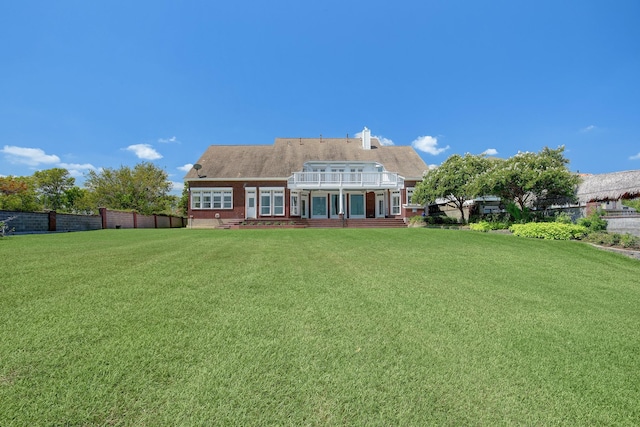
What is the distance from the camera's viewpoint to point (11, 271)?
4828 mm

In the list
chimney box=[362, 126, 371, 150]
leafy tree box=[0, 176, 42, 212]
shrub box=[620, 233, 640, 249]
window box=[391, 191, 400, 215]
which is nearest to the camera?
shrub box=[620, 233, 640, 249]

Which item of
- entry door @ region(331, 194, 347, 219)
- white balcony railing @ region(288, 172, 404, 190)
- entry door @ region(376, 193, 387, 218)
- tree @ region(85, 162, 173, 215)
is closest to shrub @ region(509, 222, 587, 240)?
white balcony railing @ region(288, 172, 404, 190)

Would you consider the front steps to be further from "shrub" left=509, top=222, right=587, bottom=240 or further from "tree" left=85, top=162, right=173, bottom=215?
"tree" left=85, top=162, right=173, bottom=215

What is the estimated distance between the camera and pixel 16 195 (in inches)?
1182

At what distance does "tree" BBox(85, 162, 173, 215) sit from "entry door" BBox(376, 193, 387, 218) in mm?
24044

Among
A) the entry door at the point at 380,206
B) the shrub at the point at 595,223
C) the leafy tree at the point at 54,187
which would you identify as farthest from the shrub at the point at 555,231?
the leafy tree at the point at 54,187

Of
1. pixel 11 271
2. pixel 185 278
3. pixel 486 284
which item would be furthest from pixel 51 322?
pixel 486 284

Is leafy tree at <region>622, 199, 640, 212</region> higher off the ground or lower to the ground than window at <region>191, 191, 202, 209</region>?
lower

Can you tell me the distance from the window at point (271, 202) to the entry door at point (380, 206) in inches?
328

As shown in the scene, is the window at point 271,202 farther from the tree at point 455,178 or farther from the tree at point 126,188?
the tree at point 126,188

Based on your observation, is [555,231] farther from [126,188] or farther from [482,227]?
[126,188]

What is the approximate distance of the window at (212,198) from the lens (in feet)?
79.3

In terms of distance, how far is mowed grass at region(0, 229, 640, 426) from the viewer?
1.91m

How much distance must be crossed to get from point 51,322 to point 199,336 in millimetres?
1535
